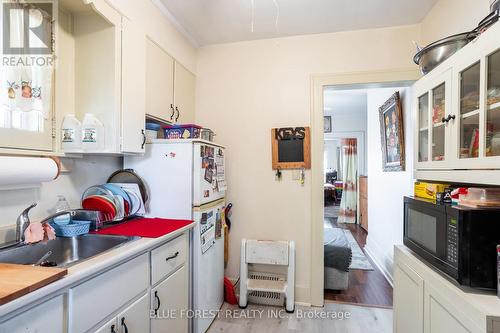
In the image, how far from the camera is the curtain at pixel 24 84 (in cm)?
118

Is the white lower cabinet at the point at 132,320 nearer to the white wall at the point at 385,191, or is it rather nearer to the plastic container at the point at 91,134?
the plastic container at the point at 91,134

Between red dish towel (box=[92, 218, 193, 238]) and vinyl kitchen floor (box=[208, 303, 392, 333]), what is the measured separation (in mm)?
958

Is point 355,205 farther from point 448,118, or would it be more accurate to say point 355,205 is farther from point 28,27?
point 28,27

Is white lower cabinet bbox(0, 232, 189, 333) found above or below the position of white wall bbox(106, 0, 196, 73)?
below

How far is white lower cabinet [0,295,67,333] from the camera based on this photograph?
0.74m

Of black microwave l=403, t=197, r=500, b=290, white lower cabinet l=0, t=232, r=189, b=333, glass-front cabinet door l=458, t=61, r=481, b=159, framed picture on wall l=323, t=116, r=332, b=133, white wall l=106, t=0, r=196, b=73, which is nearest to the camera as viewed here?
white lower cabinet l=0, t=232, r=189, b=333

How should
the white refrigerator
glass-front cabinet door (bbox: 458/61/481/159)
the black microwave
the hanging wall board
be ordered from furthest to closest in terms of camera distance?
the hanging wall board < the white refrigerator < glass-front cabinet door (bbox: 458/61/481/159) < the black microwave

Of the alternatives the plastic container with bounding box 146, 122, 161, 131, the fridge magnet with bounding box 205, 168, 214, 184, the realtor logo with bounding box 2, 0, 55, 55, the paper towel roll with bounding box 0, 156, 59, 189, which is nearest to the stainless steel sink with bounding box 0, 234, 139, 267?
the paper towel roll with bounding box 0, 156, 59, 189

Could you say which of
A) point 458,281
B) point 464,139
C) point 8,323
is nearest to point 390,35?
point 464,139

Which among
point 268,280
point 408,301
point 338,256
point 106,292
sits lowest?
point 268,280

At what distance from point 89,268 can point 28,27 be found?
4.06ft

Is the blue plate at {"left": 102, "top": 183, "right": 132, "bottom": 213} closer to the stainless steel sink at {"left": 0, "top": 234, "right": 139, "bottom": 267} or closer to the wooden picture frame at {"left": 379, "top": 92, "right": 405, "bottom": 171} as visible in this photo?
the stainless steel sink at {"left": 0, "top": 234, "right": 139, "bottom": 267}

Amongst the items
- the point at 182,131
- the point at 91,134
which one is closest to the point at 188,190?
the point at 182,131

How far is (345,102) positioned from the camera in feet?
16.3
